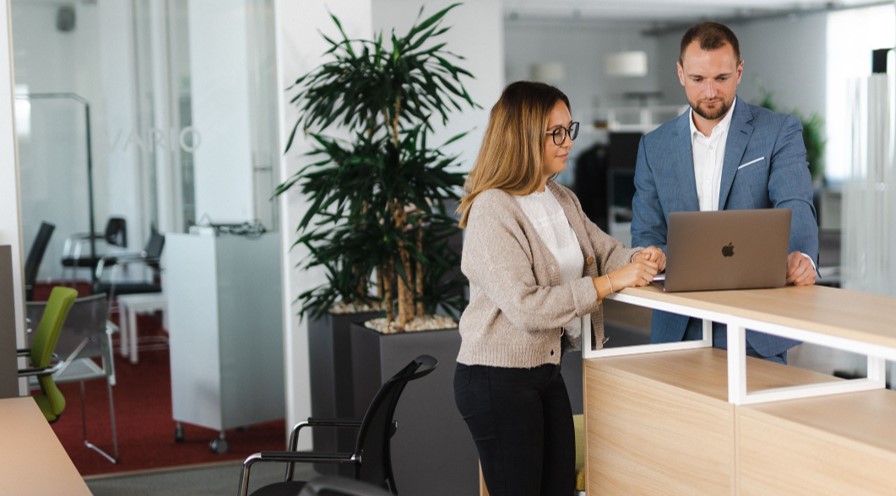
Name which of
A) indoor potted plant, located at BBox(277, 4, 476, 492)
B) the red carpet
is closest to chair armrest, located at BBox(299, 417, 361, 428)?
indoor potted plant, located at BBox(277, 4, 476, 492)

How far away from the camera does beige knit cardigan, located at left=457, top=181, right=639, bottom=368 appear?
103 inches

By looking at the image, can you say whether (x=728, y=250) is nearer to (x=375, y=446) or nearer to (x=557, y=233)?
(x=557, y=233)

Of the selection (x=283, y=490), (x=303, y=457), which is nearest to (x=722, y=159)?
(x=303, y=457)

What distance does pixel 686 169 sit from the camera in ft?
10.6

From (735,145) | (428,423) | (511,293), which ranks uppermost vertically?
(735,145)

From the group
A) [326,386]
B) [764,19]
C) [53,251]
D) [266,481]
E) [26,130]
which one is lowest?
[266,481]

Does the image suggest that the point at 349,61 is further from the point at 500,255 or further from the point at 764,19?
the point at 764,19

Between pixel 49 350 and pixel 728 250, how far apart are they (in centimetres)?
318

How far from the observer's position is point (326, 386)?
208 inches

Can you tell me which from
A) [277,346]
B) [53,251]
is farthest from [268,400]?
[53,251]

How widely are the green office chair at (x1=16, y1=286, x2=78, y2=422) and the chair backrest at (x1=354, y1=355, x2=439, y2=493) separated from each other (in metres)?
2.10

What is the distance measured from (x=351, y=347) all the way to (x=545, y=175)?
2509 millimetres

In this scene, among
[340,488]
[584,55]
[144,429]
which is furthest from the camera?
[584,55]

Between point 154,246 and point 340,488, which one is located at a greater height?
point 154,246
